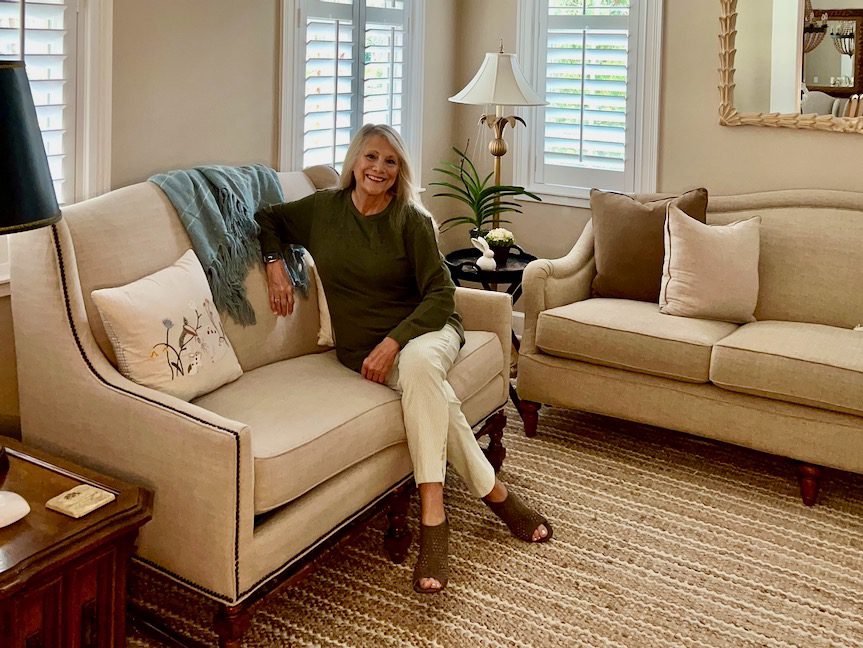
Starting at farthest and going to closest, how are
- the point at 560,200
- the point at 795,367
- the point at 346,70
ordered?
1. the point at 560,200
2. the point at 346,70
3. the point at 795,367

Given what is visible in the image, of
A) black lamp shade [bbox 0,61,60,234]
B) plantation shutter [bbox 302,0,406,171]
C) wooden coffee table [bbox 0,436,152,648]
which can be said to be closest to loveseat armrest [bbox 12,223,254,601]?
wooden coffee table [bbox 0,436,152,648]

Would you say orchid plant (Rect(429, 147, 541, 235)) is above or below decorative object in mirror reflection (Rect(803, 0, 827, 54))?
below

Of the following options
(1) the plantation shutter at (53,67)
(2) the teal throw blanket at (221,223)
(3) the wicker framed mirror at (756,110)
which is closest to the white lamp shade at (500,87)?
(3) the wicker framed mirror at (756,110)

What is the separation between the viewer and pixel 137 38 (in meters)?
3.04

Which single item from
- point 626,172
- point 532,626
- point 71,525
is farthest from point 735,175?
point 71,525

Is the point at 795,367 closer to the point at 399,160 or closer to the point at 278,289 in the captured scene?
the point at 399,160

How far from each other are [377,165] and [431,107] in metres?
1.87

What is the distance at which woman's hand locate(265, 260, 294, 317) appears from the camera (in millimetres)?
3023

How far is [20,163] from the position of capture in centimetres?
181

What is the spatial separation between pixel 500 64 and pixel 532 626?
7.97 ft

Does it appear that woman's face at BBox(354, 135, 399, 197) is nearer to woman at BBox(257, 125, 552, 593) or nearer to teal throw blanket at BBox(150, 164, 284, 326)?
woman at BBox(257, 125, 552, 593)

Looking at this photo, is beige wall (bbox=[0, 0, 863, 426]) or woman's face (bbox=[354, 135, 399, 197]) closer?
woman's face (bbox=[354, 135, 399, 197])

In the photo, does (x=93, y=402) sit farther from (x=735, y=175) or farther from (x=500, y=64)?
(x=735, y=175)

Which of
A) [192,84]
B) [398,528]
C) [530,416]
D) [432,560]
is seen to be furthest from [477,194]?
[432,560]
